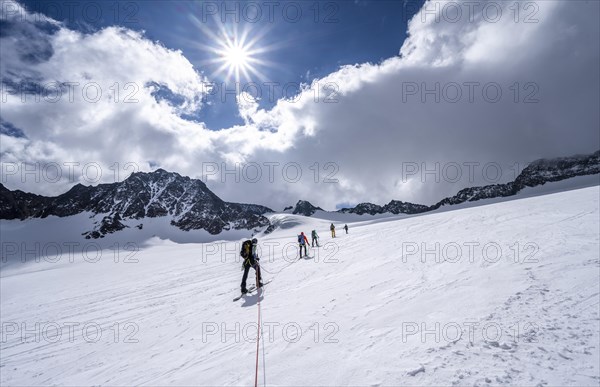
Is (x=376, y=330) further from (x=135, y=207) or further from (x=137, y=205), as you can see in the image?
(x=137, y=205)

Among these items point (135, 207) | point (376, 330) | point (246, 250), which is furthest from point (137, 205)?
point (376, 330)

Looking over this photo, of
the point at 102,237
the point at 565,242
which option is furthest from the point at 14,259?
the point at 565,242

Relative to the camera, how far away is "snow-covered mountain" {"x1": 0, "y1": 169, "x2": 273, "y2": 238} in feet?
518

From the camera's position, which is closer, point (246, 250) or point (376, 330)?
point (376, 330)

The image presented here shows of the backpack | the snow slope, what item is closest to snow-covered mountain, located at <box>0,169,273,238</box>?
the backpack

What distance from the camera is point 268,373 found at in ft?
13.4

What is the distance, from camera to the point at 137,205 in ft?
540

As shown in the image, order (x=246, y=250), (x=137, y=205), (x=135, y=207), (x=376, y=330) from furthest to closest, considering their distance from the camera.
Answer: (x=137, y=205) < (x=135, y=207) < (x=246, y=250) < (x=376, y=330)

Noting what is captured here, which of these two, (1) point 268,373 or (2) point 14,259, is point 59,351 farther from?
(2) point 14,259

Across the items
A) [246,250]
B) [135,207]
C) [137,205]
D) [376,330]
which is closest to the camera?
[376,330]

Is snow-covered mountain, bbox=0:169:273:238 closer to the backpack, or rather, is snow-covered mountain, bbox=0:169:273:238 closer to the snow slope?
the backpack

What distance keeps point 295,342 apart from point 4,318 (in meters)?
17.0

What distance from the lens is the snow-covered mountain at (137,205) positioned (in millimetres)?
158000

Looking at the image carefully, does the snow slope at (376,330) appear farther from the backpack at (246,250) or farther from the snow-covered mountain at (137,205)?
the snow-covered mountain at (137,205)
